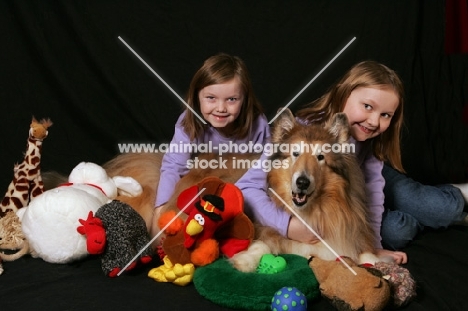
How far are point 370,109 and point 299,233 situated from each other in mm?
699

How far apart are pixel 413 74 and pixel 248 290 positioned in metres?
2.39

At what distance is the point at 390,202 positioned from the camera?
11.9ft

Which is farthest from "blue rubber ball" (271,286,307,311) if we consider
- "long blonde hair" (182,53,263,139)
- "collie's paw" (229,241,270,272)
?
"long blonde hair" (182,53,263,139)


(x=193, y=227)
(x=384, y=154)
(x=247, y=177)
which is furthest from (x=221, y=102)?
(x=384, y=154)

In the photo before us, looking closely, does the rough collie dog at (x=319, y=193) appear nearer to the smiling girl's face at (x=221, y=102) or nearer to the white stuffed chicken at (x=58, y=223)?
the smiling girl's face at (x=221, y=102)

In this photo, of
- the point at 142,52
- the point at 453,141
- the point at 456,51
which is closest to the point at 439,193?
the point at 453,141

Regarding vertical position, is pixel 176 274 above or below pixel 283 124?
below

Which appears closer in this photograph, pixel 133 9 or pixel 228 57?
pixel 228 57

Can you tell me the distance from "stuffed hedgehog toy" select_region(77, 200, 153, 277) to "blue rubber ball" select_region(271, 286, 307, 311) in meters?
0.69

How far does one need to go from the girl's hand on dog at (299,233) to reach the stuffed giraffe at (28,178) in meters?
1.35

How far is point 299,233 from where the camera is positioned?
2.78 meters

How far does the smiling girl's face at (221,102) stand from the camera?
307cm

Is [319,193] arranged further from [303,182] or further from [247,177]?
[247,177]

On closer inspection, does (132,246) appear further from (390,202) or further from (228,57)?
(390,202)
